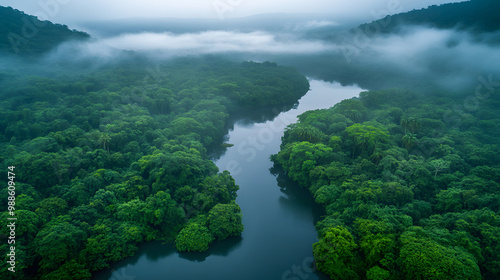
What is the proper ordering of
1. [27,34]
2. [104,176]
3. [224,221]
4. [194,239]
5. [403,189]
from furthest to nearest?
[27,34], [104,176], [403,189], [224,221], [194,239]

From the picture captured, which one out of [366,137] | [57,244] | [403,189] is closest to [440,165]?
[403,189]

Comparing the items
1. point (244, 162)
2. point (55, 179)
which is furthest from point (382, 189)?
point (55, 179)

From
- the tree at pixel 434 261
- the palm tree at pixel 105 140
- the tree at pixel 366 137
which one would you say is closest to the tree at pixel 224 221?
the tree at pixel 434 261

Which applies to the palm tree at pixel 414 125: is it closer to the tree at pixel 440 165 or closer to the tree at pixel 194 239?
the tree at pixel 440 165

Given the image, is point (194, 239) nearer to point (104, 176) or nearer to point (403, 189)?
point (104, 176)

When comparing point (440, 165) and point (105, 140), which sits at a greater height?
point (105, 140)

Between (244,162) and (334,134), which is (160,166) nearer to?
(244,162)
